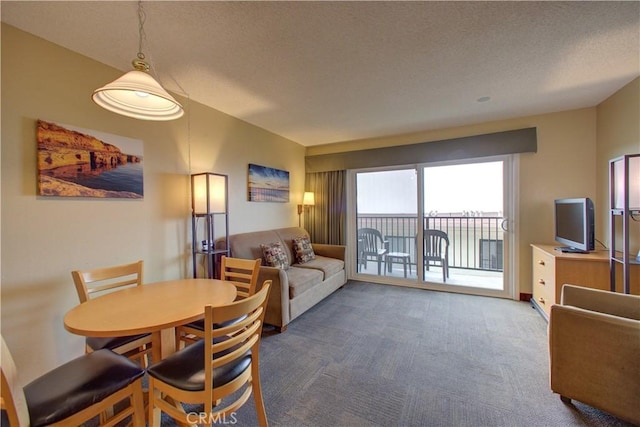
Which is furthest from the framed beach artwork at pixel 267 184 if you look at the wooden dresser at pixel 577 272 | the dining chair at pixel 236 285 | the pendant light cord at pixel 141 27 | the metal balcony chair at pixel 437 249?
the wooden dresser at pixel 577 272

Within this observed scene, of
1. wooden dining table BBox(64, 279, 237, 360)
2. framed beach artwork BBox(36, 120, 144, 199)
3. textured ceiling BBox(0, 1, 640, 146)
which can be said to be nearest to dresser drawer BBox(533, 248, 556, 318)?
textured ceiling BBox(0, 1, 640, 146)

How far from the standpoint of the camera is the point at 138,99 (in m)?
1.54

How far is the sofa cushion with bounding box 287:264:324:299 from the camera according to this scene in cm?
287

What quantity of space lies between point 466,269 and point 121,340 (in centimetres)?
442

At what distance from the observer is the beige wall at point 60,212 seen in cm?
170

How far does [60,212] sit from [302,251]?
8.62 feet

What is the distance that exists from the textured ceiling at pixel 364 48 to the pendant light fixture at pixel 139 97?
Answer: 0.33 m

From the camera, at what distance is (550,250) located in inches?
112

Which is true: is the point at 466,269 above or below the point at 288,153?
below

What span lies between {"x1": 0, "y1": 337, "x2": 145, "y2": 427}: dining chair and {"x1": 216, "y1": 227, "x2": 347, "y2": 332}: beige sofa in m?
1.46

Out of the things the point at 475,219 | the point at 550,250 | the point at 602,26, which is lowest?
the point at 550,250

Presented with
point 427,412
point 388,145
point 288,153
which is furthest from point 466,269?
point 288,153

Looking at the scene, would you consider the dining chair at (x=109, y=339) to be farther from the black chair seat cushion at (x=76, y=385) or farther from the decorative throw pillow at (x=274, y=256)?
Answer: the decorative throw pillow at (x=274, y=256)

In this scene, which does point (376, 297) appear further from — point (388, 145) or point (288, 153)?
point (288, 153)
